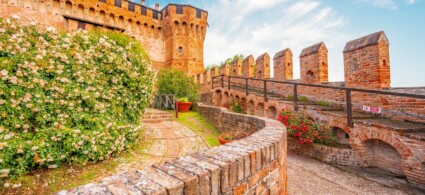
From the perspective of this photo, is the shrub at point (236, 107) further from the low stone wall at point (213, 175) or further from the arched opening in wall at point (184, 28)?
the arched opening in wall at point (184, 28)

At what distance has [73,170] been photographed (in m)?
3.71

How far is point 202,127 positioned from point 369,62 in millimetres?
6372

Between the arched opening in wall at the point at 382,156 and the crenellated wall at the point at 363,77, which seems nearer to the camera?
the arched opening in wall at the point at 382,156

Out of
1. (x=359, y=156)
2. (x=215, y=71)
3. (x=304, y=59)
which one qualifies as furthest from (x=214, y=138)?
(x=215, y=71)

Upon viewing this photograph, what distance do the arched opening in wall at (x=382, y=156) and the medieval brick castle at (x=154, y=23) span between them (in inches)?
996

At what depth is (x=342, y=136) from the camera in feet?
18.4

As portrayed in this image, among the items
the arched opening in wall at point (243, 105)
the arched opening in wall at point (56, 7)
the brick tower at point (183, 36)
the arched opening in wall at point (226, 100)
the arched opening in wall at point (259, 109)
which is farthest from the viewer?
the brick tower at point (183, 36)

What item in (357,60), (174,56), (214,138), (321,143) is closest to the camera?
(321,143)

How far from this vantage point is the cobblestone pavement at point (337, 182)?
3520 millimetres

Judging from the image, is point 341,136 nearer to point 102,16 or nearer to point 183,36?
point 183,36

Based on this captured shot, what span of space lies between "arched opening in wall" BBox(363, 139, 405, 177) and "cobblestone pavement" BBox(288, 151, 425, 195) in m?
0.36

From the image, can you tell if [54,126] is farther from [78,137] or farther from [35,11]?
[35,11]

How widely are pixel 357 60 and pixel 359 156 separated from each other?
2995 mm

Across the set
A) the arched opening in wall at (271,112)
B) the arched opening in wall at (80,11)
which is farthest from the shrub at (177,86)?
the arched opening in wall at (80,11)
